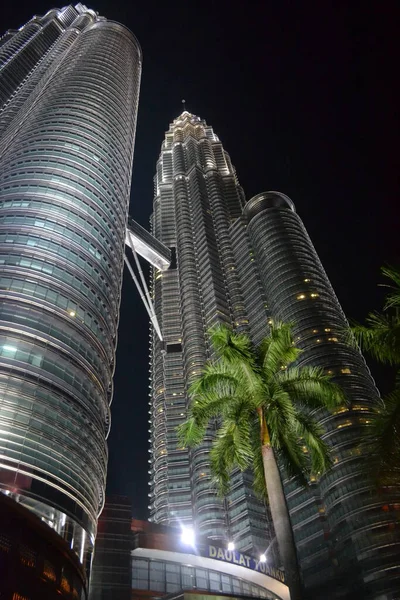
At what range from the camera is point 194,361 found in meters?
155

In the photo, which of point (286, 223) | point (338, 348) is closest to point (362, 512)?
point (338, 348)

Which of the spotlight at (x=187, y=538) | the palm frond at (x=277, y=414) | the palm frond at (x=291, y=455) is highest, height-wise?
the spotlight at (x=187, y=538)

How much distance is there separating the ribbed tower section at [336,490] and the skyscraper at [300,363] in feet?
0.67

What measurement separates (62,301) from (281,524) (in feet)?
144

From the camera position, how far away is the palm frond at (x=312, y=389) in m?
24.4

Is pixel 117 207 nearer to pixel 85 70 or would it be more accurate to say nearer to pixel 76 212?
pixel 76 212

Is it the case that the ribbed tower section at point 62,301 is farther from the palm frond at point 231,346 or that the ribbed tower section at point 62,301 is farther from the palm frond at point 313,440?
the palm frond at point 313,440

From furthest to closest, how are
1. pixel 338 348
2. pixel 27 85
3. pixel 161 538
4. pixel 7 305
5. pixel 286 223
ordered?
pixel 27 85
pixel 286 223
pixel 338 348
pixel 7 305
pixel 161 538

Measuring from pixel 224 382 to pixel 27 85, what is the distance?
579ft

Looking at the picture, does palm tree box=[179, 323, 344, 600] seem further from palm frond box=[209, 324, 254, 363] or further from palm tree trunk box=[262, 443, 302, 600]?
palm tree trunk box=[262, 443, 302, 600]

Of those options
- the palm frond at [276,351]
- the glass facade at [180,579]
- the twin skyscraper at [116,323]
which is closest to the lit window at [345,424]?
the twin skyscraper at [116,323]

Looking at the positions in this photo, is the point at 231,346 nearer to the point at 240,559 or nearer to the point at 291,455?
the point at 291,455

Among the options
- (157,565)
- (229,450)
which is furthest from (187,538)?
(229,450)

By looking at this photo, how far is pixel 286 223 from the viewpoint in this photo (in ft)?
529
